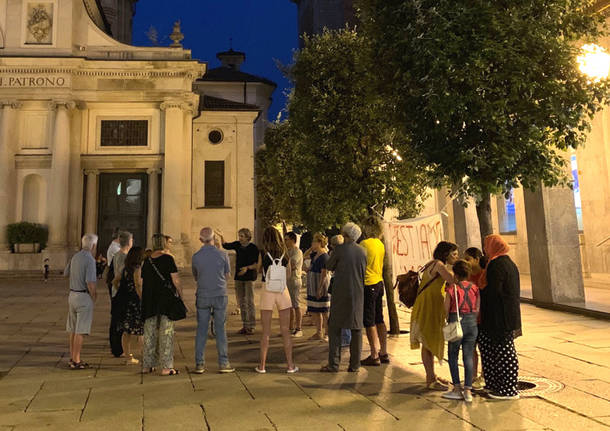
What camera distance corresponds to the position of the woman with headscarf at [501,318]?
554cm

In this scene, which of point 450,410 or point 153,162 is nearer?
point 450,410

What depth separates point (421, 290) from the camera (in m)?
6.08

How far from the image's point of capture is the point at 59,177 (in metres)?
26.2

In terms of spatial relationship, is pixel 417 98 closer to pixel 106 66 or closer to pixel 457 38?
pixel 457 38

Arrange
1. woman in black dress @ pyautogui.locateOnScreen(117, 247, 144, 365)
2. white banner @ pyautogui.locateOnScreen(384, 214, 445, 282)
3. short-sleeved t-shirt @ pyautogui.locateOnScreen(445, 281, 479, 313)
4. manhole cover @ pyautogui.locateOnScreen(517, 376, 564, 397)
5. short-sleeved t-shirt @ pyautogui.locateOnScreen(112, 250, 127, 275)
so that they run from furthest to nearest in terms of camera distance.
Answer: white banner @ pyautogui.locateOnScreen(384, 214, 445, 282)
short-sleeved t-shirt @ pyautogui.locateOnScreen(112, 250, 127, 275)
woman in black dress @ pyautogui.locateOnScreen(117, 247, 144, 365)
manhole cover @ pyautogui.locateOnScreen(517, 376, 564, 397)
short-sleeved t-shirt @ pyautogui.locateOnScreen(445, 281, 479, 313)

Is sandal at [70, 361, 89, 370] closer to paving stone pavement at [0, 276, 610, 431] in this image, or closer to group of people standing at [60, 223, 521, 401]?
group of people standing at [60, 223, 521, 401]

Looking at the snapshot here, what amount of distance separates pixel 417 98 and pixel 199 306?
4.49m

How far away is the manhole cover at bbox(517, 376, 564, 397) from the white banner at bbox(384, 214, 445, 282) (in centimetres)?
381

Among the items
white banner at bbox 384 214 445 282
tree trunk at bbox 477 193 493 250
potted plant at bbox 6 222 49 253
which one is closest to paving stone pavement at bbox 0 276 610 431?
white banner at bbox 384 214 445 282

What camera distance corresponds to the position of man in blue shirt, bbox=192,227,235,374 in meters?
6.91

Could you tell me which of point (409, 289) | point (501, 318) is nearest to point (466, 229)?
point (409, 289)

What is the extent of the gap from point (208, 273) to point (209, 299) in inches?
14.4

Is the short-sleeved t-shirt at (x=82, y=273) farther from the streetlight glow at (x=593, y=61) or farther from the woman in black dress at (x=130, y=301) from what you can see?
the streetlight glow at (x=593, y=61)

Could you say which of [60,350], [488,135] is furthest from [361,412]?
[60,350]
